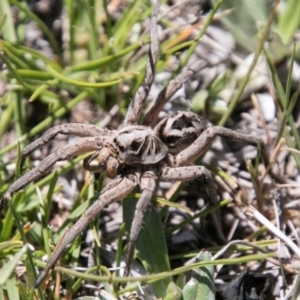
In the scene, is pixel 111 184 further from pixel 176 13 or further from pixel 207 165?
pixel 176 13

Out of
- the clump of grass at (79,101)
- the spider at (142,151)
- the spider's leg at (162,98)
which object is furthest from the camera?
the spider's leg at (162,98)

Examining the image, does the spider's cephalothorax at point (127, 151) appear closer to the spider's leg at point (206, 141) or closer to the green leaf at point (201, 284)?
the spider's leg at point (206, 141)

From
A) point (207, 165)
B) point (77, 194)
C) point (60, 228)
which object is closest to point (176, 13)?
point (207, 165)

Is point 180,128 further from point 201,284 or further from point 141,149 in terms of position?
point 201,284

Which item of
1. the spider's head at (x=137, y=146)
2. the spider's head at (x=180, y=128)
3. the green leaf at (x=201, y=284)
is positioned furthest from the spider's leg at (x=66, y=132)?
the green leaf at (x=201, y=284)

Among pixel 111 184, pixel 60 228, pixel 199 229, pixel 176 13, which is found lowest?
pixel 199 229

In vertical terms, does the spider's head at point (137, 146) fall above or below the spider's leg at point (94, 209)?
above

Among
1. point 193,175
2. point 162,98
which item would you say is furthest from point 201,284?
point 162,98
